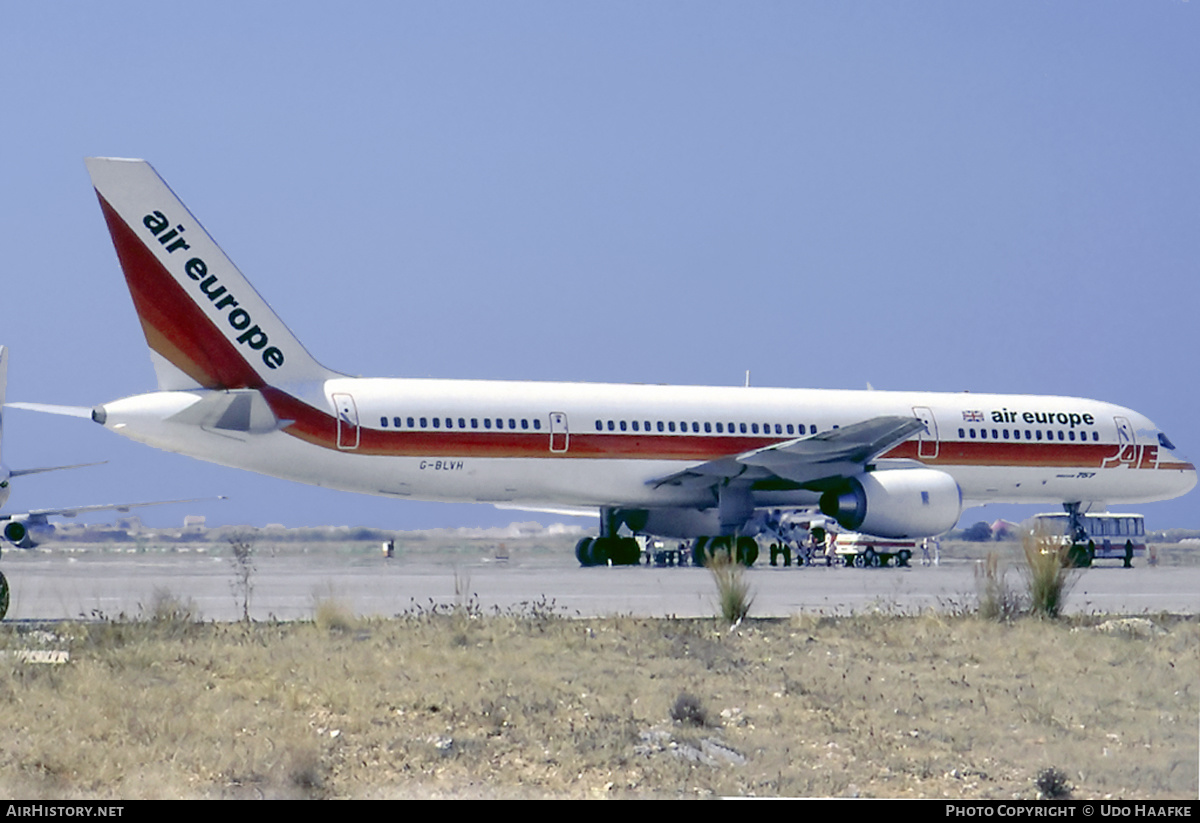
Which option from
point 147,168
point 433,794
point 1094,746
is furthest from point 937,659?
point 147,168

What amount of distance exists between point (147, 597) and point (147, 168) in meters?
9.41

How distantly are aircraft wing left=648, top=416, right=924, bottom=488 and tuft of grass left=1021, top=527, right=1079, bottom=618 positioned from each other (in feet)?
30.8

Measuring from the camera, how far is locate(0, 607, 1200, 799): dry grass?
396 inches

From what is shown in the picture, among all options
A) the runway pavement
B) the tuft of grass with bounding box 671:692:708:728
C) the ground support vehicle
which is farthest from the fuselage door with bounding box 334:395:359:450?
the ground support vehicle

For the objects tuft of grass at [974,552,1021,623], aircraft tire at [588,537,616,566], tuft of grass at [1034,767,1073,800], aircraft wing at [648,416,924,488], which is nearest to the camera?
tuft of grass at [1034,767,1073,800]

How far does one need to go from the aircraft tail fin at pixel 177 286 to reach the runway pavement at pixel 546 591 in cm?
373

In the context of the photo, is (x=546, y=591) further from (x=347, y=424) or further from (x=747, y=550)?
(x=747, y=550)

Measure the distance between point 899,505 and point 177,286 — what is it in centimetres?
1404

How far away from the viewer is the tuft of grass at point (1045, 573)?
17.7m

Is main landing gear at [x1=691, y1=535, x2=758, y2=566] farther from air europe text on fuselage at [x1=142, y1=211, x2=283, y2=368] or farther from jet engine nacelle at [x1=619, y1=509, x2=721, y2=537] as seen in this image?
air europe text on fuselage at [x1=142, y1=211, x2=283, y2=368]

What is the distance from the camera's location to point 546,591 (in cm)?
2169

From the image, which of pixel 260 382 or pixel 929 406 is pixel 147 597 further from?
pixel 929 406

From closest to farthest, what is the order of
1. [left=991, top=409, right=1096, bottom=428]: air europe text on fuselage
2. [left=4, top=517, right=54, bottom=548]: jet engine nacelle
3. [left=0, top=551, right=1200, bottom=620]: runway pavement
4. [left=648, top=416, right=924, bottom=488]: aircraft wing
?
[left=0, top=551, right=1200, bottom=620]: runway pavement, [left=648, top=416, right=924, bottom=488]: aircraft wing, [left=991, top=409, right=1096, bottom=428]: air europe text on fuselage, [left=4, top=517, right=54, bottom=548]: jet engine nacelle

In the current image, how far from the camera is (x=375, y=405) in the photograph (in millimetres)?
26906
